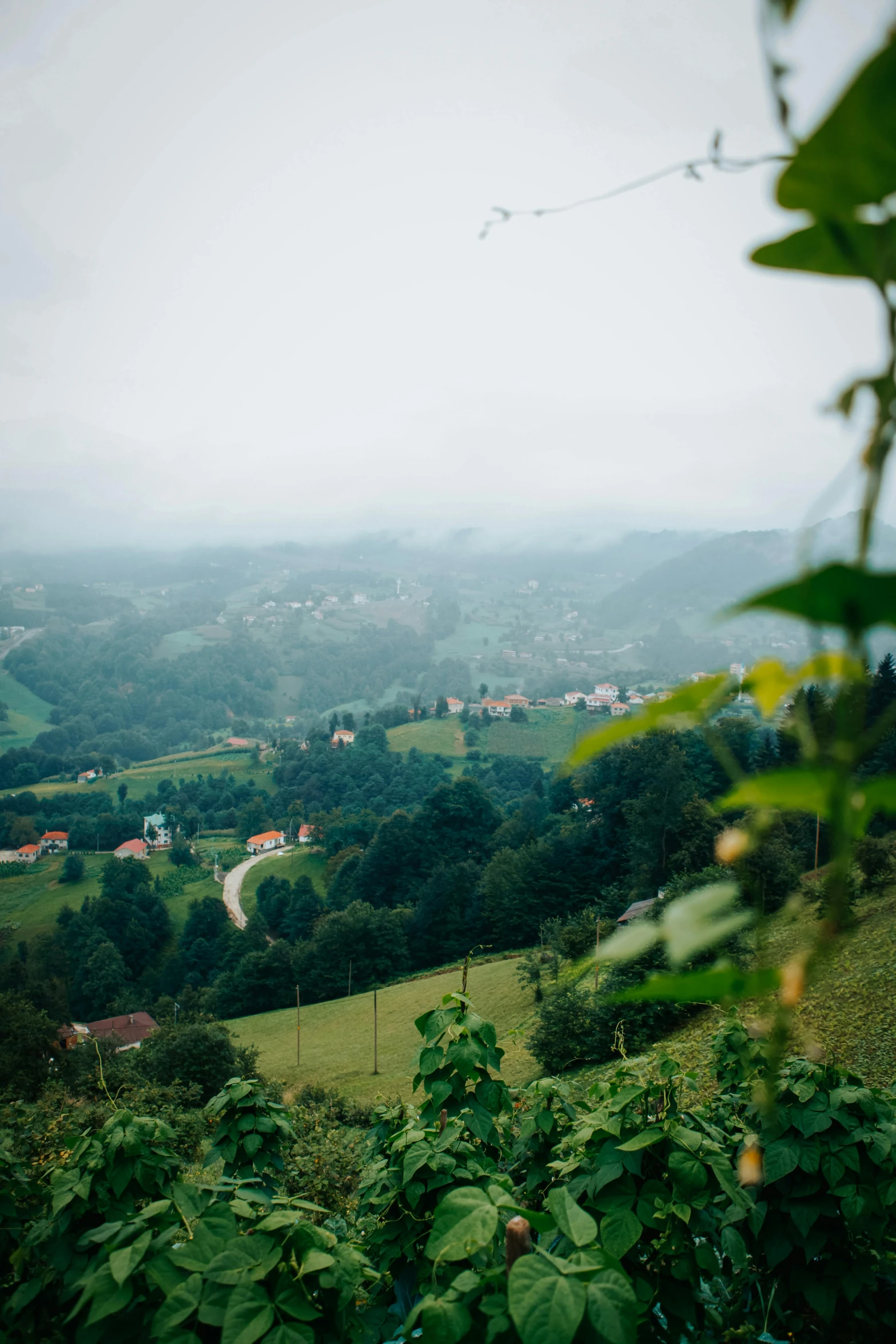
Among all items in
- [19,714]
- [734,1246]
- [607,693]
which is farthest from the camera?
[19,714]

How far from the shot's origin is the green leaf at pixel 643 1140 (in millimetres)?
1673

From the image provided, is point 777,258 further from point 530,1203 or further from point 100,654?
point 100,654

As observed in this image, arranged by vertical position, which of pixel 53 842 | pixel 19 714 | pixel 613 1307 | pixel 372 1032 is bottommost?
pixel 53 842

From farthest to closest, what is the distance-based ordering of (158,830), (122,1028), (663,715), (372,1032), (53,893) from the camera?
(158,830) → (53,893) → (122,1028) → (372,1032) → (663,715)

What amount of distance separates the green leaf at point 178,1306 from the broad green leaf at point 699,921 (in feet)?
4.83

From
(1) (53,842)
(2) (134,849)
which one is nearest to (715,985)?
(2) (134,849)

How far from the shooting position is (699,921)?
362 mm

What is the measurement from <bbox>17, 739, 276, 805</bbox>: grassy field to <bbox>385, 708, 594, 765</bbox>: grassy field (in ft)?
41.6

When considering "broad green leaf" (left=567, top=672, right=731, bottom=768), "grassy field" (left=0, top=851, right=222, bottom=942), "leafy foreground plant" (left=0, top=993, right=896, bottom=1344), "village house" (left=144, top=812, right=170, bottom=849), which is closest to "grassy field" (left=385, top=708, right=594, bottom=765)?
"village house" (left=144, top=812, right=170, bottom=849)

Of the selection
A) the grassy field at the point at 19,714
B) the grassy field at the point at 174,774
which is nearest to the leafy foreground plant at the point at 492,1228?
the grassy field at the point at 174,774

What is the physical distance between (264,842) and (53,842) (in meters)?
15.9

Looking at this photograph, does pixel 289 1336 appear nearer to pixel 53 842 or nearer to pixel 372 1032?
pixel 372 1032

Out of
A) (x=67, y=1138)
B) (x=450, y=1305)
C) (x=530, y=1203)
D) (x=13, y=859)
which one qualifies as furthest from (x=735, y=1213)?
(x=13, y=859)

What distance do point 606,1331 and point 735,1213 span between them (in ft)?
3.08
